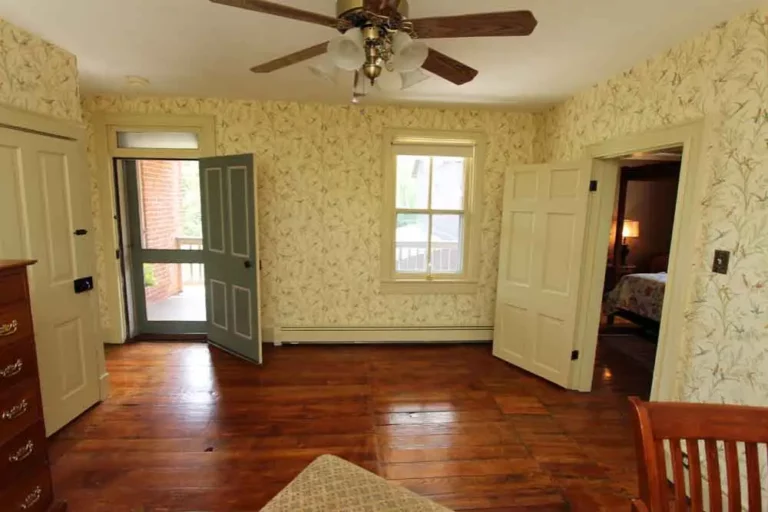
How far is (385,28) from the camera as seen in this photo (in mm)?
1273

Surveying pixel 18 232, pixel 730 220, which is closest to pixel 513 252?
pixel 730 220

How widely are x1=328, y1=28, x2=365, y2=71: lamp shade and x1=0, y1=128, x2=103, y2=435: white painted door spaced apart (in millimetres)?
1939

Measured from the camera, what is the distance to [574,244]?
9.42ft

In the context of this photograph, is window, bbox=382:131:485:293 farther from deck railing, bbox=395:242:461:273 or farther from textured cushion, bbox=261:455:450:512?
textured cushion, bbox=261:455:450:512

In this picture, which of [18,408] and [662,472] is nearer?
[662,472]

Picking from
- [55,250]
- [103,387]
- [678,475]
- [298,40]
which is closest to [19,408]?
[55,250]

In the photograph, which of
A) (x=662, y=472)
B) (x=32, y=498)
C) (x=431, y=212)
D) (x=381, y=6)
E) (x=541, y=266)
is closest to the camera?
(x=662, y=472)

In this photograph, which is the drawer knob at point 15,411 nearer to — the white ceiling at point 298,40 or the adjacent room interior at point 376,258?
the adjacent room interior at point 376,258

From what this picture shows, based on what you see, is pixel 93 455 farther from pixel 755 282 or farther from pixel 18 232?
pixel 755 282

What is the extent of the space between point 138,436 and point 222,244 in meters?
1.74

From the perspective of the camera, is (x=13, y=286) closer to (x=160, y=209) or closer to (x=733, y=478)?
(x=733, y=478)

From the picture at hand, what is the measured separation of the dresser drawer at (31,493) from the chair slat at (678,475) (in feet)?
7.68

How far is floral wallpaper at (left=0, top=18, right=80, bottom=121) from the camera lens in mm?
1990

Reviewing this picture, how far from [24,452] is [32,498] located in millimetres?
216
